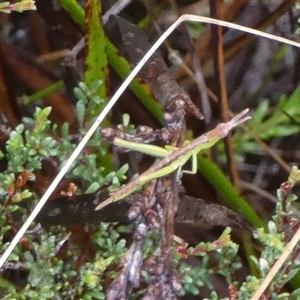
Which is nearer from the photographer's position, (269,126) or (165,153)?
(165,153)

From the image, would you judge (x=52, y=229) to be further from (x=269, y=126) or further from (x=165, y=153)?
(x=269, y=126)

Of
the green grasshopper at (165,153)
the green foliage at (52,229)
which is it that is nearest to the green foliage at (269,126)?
the green foliage at (52,229)

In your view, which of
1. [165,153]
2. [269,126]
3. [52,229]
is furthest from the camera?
[269,126]

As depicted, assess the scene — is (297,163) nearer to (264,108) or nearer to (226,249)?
(264,108)

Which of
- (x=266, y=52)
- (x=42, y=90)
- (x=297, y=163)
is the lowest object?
(x=297, y=163)

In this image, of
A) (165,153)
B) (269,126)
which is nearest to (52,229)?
(165,153)

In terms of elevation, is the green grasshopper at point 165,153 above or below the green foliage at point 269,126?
above

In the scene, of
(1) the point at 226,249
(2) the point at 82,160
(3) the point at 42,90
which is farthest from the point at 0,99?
(1) the point at 226,249

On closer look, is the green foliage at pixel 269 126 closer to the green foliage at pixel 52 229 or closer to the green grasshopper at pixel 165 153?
the green foliage at pixel 52 229

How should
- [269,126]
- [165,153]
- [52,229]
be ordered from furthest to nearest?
[269,126]
[52,229]
[165,153]

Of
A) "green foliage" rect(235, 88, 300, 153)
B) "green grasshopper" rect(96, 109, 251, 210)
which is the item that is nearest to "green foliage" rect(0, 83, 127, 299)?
"green grasshopper" rect(96, 109, 251, 210)

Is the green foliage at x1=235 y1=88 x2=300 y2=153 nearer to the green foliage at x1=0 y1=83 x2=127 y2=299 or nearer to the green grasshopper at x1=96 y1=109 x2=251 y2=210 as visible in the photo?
the green foliage at x1=0 y1=83 x2=127 y2=299
